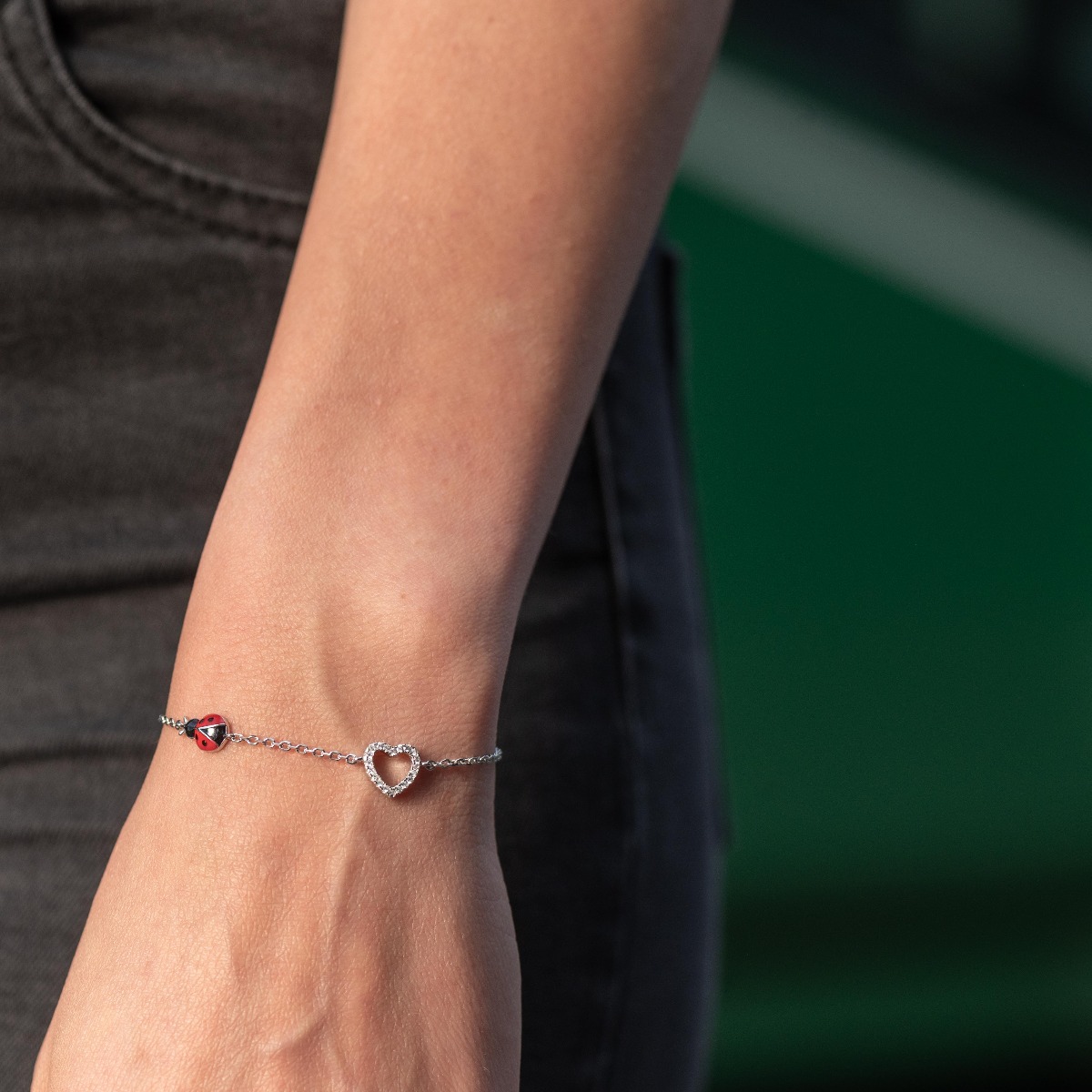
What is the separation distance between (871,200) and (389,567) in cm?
220

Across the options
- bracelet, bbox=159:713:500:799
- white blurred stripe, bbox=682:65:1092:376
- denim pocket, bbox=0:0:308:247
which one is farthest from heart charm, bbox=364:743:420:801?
white blurred stripe, bbox=682:65:1092:376

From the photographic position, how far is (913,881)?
2.44 metres

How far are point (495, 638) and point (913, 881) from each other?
216 cm

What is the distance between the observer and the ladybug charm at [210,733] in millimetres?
517

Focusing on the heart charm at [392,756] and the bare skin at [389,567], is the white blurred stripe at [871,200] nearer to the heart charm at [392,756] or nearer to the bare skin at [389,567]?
the bare skin at [389,567]

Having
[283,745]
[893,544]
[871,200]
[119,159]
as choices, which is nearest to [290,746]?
[283,745]

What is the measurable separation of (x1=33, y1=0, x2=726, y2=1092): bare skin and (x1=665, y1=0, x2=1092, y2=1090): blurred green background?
1.82 meters

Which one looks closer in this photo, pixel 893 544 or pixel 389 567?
pixel 389 567

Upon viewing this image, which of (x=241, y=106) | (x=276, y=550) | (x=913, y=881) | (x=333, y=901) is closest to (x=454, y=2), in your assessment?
(x=241, y=106)

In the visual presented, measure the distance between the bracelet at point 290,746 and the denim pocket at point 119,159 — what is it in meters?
0.29

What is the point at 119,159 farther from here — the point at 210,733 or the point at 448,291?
the point at 210,733

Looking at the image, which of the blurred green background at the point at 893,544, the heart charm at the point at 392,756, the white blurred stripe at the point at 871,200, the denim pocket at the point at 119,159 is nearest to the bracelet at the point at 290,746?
the heart charm at the point at 392,756

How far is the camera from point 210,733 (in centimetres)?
52

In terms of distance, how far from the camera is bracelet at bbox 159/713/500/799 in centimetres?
52
